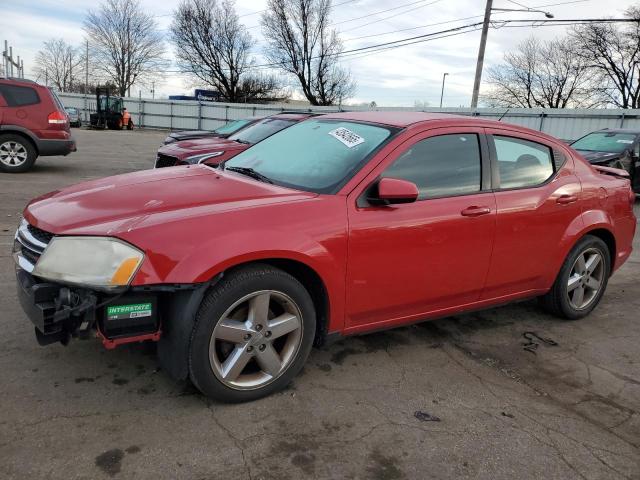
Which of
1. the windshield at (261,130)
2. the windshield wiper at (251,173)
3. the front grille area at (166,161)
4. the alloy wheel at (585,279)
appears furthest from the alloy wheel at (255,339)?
the windshield at (261,130)

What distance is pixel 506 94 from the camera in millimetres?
50562

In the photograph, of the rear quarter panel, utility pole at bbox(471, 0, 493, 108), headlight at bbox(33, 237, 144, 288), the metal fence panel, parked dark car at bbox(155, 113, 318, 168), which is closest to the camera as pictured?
headlight at bbox(33, 237, 144, 288)

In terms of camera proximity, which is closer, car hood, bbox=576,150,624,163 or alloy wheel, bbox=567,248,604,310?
alloy wheel, bbox=567,248,604,310

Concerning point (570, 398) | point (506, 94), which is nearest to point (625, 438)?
point (570, 398)

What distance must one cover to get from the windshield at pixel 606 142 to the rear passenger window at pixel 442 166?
31.2 feet

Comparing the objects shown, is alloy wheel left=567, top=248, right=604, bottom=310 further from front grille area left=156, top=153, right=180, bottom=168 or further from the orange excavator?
the orange excavator

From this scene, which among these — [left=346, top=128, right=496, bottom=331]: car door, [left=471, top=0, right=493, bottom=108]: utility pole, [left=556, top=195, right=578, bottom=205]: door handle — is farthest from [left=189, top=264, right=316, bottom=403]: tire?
[left=471, top=0, right=493, bottom=108]: utility pole

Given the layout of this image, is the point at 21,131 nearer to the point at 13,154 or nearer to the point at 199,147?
the point at 13,154

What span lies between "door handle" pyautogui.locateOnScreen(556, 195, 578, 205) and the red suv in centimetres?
1005

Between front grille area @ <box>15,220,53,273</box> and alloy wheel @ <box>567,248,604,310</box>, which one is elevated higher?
front grille area @ <box>15,220,53,273</box>

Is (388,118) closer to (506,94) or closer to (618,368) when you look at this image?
(618,368)

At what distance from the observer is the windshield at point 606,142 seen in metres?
11.7

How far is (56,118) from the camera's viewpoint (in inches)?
428

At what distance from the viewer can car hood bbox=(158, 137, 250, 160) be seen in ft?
27.5
